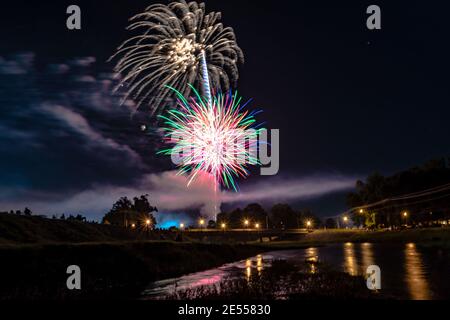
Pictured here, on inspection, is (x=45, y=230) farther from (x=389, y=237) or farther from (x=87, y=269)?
(x=389, y=237)

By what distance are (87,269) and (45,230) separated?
3373 centimetres

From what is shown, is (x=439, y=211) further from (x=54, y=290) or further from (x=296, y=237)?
(x=54, y=290)

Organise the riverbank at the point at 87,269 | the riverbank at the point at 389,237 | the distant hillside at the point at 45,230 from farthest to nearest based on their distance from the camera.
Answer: the riverbank at the point at 389,237, the distant hillside at the point at 45,230, the riverbank at the point at 87,269

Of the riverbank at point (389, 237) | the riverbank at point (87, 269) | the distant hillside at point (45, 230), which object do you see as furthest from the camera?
the riverbank at point (389, 237)

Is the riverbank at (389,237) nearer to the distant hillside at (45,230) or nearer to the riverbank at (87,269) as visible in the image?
the distant hillside at (45,230)

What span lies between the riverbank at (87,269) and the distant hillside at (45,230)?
16.5 metres

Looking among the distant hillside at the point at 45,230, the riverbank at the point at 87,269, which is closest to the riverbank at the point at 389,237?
the distant hillside at the point at 45,230

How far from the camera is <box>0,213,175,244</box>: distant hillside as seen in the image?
5778cm

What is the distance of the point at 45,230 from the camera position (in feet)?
221

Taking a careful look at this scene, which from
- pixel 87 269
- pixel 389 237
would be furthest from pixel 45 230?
pixel 389 237

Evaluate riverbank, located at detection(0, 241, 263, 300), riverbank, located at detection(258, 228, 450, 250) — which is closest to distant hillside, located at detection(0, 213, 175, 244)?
riverbank, located at detection(0, 241, 263, 300)

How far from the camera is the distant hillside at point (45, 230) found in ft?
190
